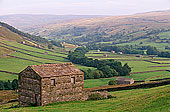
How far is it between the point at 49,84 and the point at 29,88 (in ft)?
10.8

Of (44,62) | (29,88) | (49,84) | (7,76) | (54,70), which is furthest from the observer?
(44,62)

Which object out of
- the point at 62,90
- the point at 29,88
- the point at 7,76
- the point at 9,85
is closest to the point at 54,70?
the point at 62,90

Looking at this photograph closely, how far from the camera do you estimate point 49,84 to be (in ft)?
130

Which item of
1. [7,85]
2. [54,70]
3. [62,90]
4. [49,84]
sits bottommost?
[7,85]

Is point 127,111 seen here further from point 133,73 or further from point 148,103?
point 133,73

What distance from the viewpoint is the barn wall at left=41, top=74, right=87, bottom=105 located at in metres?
39.3

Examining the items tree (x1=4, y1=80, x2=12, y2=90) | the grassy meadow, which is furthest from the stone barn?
tree (x1=4, y1=80, x2=12, y2=90)

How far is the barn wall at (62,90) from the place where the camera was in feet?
129

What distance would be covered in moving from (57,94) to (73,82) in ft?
10.2

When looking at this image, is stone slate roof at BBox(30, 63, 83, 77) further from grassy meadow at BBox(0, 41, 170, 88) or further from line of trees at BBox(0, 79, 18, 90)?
line of trees at BBox(0, 79, 18, 90)

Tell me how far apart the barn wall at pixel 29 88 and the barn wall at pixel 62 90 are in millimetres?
920

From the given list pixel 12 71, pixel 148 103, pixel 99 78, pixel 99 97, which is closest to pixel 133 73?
pixel 99 78

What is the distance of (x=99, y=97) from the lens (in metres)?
43.3

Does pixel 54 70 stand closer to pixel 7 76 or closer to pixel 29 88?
pixel 29 88
